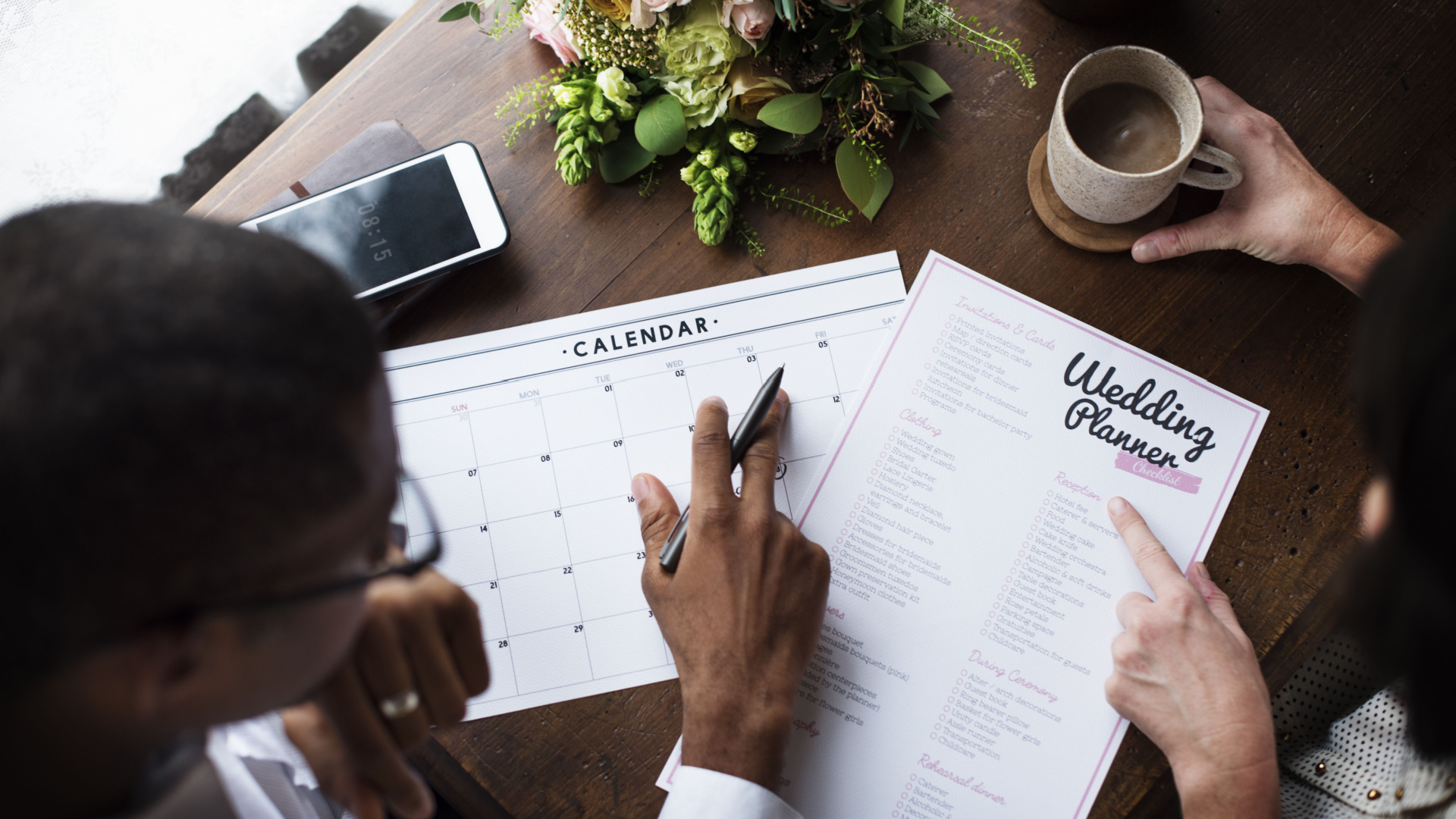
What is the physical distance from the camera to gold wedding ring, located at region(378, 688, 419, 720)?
605mm

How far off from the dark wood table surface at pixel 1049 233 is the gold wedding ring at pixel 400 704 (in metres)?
0.37

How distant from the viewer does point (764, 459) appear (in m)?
0.76

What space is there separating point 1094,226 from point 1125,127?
99mm

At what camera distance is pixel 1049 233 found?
83cm

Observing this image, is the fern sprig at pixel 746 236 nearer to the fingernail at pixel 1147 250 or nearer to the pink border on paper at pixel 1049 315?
the pink border on paper at pixel 1049 315

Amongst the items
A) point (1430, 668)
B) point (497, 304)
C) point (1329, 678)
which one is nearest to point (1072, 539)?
point (1430, 668)

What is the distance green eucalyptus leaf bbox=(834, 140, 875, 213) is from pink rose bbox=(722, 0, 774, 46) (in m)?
0.15

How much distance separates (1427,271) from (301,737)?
835 mm

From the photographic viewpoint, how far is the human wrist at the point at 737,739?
70cm

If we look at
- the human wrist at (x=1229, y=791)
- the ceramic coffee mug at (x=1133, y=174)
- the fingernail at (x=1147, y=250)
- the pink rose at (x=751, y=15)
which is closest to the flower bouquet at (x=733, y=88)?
the pink rose at (x=751, y=15)

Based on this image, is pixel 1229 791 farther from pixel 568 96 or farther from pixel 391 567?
pixel 568 96

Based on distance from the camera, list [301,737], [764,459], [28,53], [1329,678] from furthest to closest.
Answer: [28,53] → [1329,678] → [764,459] → [301,737]

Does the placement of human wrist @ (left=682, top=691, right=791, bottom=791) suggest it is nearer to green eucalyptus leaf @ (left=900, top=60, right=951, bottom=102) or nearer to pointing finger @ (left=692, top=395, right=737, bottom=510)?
pointing finger @ (left=692, top=395, right=737, bottom=510)

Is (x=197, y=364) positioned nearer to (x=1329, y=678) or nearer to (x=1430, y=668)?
(x=1430, y=668)
